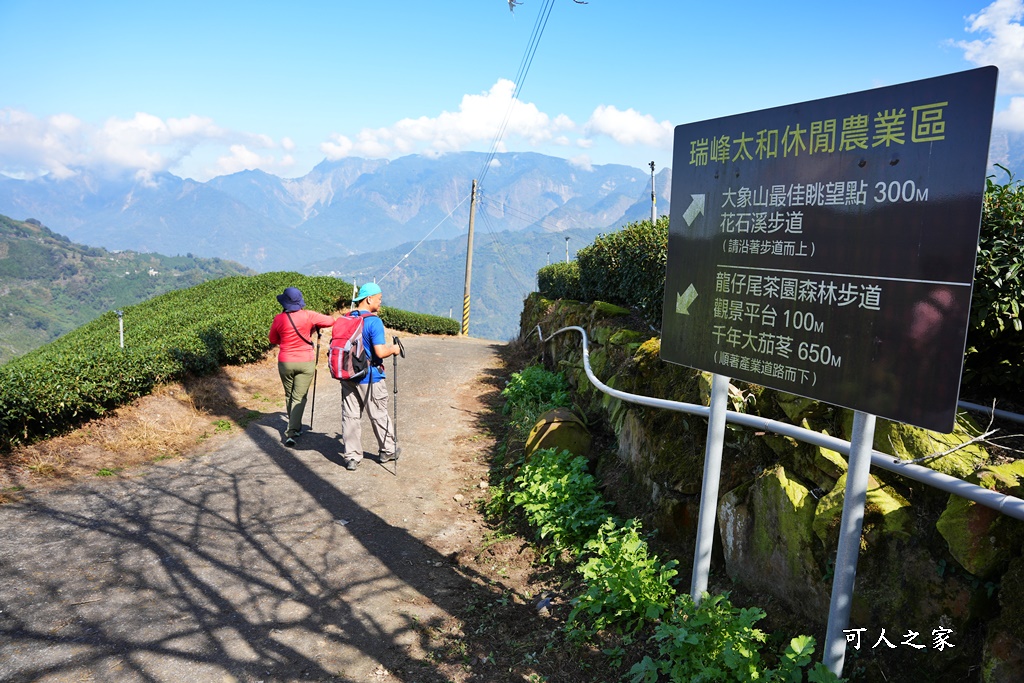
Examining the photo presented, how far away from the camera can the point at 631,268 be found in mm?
8695

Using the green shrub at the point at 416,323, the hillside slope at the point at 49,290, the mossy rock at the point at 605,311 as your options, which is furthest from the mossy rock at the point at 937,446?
the hillside slope at the point at 49,290

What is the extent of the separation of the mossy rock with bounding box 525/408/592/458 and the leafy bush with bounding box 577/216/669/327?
5.33ft

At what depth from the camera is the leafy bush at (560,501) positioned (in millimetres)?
5102

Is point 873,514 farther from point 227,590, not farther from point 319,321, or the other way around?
point 319,321

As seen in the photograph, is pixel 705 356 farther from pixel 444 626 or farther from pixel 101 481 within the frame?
pixel 101 481

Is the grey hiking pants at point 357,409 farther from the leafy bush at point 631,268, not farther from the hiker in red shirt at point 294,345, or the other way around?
the leafy bush at point 631,268

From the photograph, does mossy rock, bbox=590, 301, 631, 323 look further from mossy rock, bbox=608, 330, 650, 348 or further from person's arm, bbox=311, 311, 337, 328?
person's arm, bbox=311, 311, 337, 328

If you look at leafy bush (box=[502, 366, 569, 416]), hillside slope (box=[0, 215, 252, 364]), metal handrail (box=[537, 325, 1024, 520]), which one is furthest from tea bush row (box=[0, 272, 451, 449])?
hillside slope (box=[0, 215, 252, 364])

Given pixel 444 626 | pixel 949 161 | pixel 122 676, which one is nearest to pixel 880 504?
pixel 949 161

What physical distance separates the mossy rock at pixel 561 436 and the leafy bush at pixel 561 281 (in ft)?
19.9

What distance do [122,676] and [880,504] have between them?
4340 mm

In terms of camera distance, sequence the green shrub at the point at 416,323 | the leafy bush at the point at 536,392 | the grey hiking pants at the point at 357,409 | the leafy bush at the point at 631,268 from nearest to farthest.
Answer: the grey hiking pants at the point at 357,409, the leafy bush at the point at 631,268, the leafy bush at the point at 536,392, the green shrub at the point at 416,323

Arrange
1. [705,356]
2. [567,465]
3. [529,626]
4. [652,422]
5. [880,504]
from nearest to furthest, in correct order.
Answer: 1. [880,504]
2. [705,356]
3. [529,626]
4. [652,422]
5. [567,465]

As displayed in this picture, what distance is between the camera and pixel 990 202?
11.8 feet
